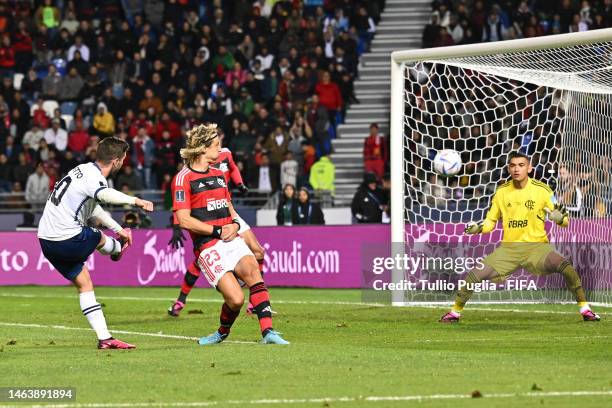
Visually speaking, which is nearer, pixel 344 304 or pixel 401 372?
pixel 401 372

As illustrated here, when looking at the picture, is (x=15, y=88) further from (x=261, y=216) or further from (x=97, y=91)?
(x=261, y=216)

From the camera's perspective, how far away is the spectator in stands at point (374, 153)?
2675 centimetres

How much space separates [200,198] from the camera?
1222cm

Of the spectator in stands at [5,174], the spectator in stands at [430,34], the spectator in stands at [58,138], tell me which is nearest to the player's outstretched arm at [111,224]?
the spectator in stands at [430,34]

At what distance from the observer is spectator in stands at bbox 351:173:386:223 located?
2420cm

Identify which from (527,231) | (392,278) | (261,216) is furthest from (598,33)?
(261,216)

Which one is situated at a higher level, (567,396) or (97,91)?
(97,91)

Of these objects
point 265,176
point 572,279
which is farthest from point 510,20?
point 572,279

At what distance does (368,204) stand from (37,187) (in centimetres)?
898

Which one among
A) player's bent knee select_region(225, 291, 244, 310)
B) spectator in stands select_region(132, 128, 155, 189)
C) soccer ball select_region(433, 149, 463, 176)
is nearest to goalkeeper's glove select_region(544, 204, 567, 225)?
soccer ball select_region(433, 149, 463, 176)

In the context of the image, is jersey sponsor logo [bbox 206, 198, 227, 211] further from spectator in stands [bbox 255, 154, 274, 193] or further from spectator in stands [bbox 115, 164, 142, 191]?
spectator in stands [bbox 115, 164, 142, 191]

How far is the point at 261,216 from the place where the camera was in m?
26.6

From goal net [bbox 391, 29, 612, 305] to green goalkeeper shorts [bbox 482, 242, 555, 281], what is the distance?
8.51 feet

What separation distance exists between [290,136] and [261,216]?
261cm
